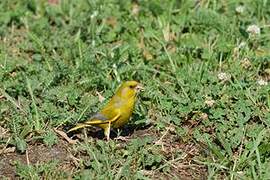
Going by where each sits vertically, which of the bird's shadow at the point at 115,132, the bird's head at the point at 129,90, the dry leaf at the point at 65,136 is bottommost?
the bird's shadow at the point at 115,132

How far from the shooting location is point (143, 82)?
5.99 m

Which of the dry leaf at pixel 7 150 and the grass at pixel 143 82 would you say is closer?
the grass at pixel 143 82

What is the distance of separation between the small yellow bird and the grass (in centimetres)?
13

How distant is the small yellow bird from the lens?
511 centimetres

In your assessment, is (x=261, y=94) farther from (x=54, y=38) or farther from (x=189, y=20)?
(x=54, y=38)

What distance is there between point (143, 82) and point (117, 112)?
94 centimetres

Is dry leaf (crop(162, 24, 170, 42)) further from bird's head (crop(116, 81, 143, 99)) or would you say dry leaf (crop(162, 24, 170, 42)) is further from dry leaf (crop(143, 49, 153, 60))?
bird's head (crop(116, 81, 143, 99))

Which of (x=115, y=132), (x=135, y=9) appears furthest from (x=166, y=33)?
(x=115, y=132)

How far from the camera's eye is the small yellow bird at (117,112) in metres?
5.11

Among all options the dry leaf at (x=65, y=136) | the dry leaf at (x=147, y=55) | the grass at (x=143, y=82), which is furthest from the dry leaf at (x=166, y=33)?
the dry leaf at (x=65, y=136)

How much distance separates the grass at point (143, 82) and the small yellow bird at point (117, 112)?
0.43 feet

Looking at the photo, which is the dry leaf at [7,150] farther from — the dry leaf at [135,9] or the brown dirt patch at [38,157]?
the dry leaf at [135,9]

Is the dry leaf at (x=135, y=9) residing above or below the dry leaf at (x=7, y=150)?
above

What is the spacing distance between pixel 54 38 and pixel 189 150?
2171 mm
